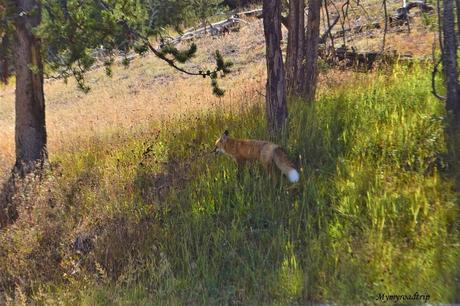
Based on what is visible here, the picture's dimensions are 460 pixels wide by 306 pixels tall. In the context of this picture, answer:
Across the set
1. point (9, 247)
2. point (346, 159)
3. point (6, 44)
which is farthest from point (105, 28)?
point (346, 159)

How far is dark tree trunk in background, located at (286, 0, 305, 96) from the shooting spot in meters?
8.02

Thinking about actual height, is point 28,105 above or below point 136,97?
above

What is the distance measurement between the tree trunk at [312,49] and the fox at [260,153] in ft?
6.73

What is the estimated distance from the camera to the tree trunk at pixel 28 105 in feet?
25.6

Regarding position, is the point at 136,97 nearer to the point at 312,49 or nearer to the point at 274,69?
the point at 312,49

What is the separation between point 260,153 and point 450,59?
2.07 m

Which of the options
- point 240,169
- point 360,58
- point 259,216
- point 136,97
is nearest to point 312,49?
point 360,58

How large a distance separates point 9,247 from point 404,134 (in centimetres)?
445

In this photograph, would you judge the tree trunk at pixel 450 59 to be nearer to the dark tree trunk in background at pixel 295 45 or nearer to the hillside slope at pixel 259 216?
the hillside slope at pixel 259 216

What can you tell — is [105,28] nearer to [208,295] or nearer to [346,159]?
[346,159]

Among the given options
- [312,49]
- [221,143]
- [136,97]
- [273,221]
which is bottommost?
[273,221]

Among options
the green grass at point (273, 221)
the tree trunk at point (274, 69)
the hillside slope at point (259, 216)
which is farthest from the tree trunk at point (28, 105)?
the tree trunk at point (274, 69)

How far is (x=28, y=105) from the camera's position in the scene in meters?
8.19

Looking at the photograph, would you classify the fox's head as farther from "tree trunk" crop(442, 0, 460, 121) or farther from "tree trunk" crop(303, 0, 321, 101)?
"tree trunk" crop(442, 0, 460, 121)
